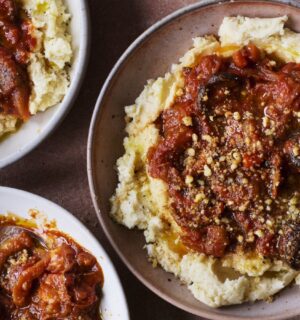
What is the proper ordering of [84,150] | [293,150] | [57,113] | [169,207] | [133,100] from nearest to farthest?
[293,150]
[169,207]
[57,113]
[133,100]
[84,150]

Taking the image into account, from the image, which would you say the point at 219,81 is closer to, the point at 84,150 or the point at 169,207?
the point at 169,207

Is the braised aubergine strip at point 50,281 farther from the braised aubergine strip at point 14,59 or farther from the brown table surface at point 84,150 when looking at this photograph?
the braised aubergine strip at point 14,59

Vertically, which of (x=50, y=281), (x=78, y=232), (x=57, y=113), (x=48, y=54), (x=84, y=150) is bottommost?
(x=50, y=281)

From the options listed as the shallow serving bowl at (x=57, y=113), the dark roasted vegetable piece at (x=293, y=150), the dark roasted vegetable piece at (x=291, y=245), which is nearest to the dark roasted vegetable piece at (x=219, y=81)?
the dark roasted vegetable piece at (x=293, y=150)

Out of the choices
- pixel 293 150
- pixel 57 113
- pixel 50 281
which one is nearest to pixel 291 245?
pixel 293 150

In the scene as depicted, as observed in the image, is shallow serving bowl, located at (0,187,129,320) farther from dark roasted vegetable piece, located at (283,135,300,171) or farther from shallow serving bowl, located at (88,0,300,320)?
dark roasted vegetable piece, located at (283,135,300,171)

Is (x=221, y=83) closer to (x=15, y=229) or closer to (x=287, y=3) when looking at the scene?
(x=287, y=3)
